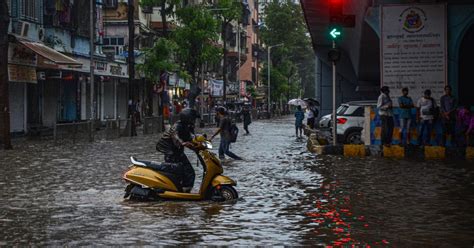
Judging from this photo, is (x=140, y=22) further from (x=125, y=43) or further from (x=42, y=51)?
(x=42, y=51)

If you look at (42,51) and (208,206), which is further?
(42,51)

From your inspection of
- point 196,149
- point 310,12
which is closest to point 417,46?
point 310,12

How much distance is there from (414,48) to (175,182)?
12528 mm

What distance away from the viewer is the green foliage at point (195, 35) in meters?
47.9

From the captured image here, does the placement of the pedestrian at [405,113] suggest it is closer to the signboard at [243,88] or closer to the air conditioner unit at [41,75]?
the air conditioner unit at [41,75]

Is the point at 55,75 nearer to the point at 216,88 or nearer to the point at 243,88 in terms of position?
the point at 216,88

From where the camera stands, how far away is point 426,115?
21.4 meters

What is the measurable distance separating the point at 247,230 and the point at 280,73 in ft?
292

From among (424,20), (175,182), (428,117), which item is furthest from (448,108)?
(175,182)

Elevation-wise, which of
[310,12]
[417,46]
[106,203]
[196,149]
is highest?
[310,12]

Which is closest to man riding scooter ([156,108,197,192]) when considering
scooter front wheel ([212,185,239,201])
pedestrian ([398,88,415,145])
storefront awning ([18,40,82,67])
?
scooter front wheel ([212,185,239,201])

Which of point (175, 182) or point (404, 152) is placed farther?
point (404, 152)

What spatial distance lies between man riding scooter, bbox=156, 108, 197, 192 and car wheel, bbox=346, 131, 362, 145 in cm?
1468

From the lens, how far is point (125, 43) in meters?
51.9
